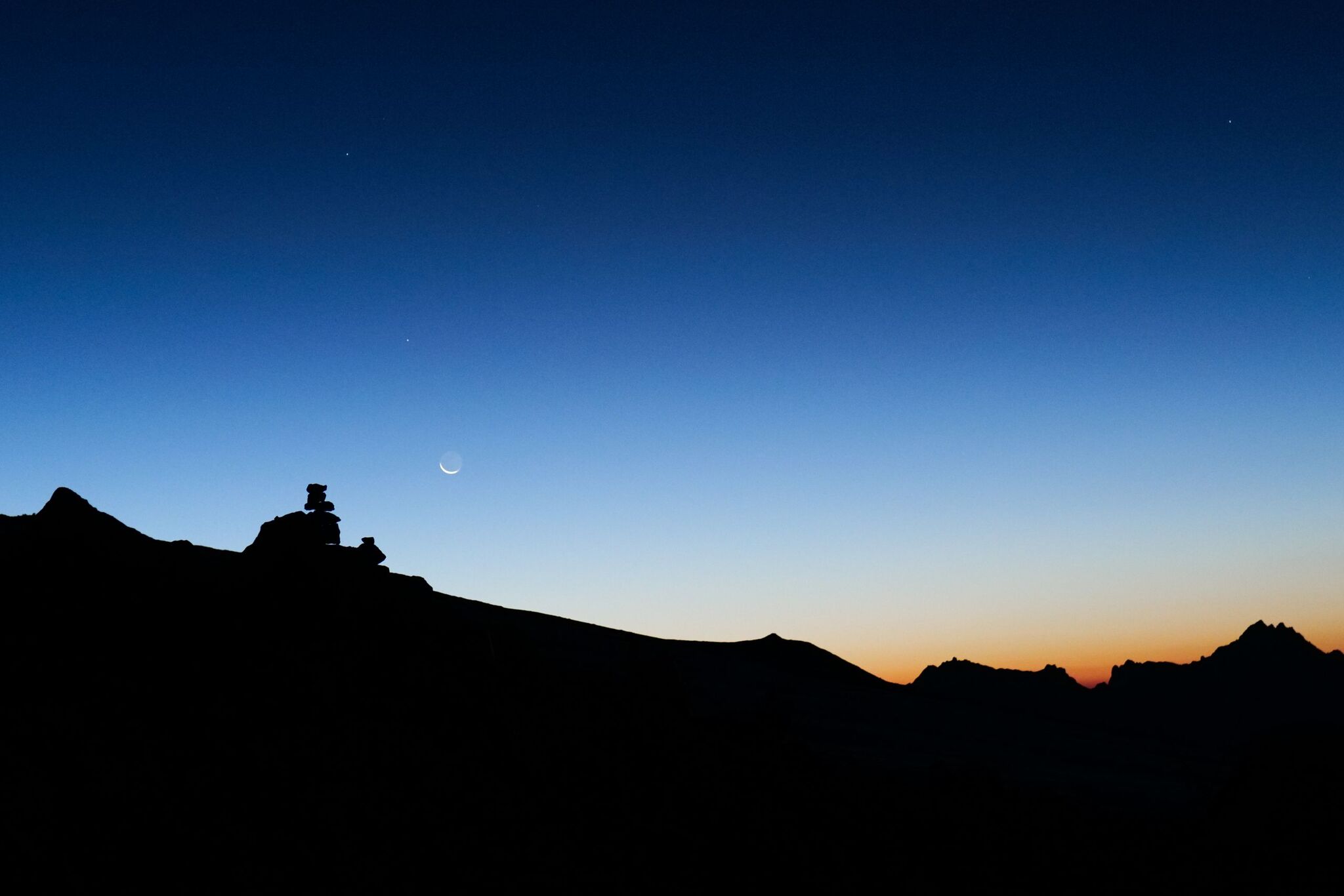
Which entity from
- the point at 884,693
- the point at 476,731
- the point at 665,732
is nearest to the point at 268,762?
the point at 476,731

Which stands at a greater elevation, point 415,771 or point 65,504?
point 65,504

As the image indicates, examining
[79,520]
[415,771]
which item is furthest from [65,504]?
[415,771]

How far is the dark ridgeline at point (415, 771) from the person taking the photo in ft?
87.1

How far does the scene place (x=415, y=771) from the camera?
1254 inches

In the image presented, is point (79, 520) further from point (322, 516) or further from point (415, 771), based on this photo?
point (415, 771)

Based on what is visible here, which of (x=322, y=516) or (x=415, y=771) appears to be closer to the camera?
(x=415, y=771)

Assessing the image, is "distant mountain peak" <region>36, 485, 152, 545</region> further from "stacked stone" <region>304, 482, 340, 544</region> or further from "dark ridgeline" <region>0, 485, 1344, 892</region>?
"stacked stone" <region>304, 482, 340, 544</region>

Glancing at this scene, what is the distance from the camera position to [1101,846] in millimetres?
48781

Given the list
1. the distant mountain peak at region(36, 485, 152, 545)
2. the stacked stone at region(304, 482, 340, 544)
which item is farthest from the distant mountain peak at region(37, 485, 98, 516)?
the stacked stone at region(304, 482, 340, 544)

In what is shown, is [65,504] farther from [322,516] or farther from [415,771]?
[415,771]

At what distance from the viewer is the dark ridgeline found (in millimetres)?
26547

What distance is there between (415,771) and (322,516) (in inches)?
547

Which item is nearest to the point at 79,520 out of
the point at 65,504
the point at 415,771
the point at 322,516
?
the point at 65,504

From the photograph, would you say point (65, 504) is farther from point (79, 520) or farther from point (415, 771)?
point (415, 771)
